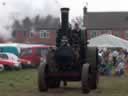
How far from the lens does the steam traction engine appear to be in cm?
2048

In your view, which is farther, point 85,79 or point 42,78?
point 42,78

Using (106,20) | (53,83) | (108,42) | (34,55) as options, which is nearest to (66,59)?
(53,83)

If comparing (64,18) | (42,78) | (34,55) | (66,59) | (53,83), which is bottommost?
(34,55)

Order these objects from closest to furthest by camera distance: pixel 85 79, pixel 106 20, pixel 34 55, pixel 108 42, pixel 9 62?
pixel 85 79
pixel 108 42
pixel 9 62
pixel 34 55
pixel 106 20

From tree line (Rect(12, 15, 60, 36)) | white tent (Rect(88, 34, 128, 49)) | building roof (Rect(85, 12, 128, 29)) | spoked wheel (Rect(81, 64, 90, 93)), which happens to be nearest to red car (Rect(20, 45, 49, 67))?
tree line (Rect(12, 15, 60, 36))

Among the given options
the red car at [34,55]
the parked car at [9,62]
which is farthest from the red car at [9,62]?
the red car at [34,55]

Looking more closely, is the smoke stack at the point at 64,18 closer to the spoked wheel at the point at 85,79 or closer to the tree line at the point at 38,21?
the tree line at the point at 38,21

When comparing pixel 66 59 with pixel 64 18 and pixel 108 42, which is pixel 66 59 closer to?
pixel 64 18

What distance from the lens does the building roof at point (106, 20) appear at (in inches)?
4097

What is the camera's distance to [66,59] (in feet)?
67.2

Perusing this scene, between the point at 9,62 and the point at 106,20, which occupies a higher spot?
the point at 106,20

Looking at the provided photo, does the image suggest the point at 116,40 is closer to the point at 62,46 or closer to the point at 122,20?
the point at 62,46

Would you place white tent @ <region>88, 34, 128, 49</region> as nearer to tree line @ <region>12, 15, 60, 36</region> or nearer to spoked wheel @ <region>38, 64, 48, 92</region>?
tree line @ <region>12, 15, 60, 36</region>

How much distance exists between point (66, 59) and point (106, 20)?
279 feet
